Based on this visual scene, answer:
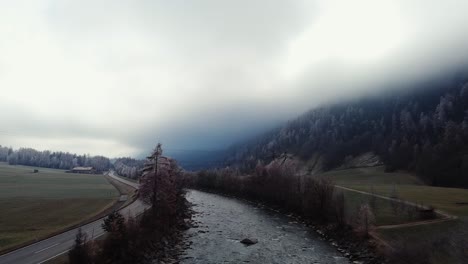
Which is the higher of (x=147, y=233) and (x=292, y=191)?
(x=292, y=191)

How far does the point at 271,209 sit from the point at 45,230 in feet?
188

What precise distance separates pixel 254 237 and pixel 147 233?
61.5 feet

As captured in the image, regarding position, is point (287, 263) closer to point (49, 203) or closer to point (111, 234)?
point (111, 234)

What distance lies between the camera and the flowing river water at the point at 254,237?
45.5 meters

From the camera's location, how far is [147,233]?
50.3 metres

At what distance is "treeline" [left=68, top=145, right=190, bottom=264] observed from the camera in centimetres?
3866

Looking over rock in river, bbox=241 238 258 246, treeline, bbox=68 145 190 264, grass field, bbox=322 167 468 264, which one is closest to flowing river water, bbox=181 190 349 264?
rock in river, bbox=241 238 258 246

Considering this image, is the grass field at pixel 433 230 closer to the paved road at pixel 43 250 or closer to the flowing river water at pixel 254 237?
the flowing river water at pixel 254 237

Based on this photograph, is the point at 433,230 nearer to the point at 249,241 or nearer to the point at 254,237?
the point at 249,241

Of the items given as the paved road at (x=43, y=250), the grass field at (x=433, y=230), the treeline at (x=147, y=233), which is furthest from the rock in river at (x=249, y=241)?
the paved road at (x=43, y=250)

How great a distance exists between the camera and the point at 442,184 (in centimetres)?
12000

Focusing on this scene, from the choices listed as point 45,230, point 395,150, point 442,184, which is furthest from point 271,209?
point 395,150

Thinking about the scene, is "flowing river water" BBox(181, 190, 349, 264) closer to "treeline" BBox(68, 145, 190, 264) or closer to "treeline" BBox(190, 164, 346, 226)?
"treeline" BBox(68, 145, 190, 264)

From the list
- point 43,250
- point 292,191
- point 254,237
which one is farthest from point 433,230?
point 43,250
